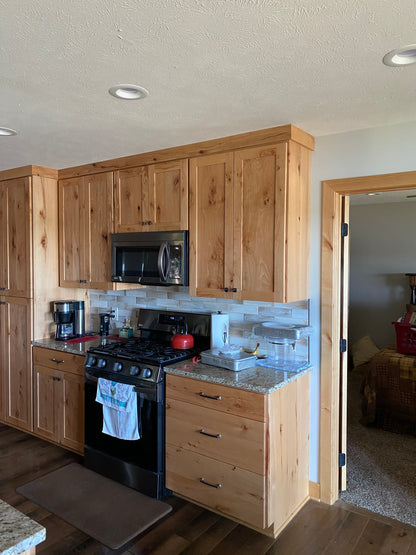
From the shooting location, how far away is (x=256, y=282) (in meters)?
2.73

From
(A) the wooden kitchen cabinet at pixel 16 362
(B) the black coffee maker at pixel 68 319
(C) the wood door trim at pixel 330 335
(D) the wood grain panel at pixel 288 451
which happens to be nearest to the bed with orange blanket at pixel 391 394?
(C) the wood door trim at pixel 330 335

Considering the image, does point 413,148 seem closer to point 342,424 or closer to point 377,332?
point 342,424

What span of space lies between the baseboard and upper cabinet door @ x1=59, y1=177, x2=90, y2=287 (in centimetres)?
236

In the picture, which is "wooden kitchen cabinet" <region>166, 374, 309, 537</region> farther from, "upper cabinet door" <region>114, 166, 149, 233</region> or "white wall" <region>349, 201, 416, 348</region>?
"white wall" <region>349, 201, 416, 348</region>

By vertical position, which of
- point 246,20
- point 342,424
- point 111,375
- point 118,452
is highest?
point 246,20

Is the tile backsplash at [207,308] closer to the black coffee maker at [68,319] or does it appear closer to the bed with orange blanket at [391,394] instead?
the black coffee maker at [68,319]

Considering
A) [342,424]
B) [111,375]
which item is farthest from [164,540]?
[342,424]

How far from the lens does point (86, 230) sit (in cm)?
366

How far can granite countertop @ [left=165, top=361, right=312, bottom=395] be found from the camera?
245 cm

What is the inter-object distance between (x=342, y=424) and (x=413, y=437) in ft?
4.60

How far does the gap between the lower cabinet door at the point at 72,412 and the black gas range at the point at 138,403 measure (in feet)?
0.70

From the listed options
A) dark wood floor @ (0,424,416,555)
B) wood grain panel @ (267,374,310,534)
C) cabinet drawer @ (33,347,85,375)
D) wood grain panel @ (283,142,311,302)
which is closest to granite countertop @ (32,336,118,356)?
cabinet drawer @ (33,347,85,375)

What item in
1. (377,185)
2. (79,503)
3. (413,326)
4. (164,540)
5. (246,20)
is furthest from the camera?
(413,326)

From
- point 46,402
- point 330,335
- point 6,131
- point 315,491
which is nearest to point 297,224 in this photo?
point 330,335
